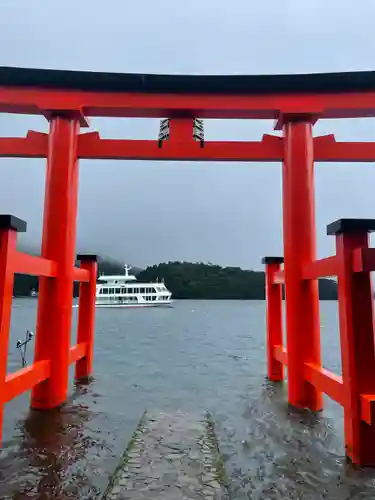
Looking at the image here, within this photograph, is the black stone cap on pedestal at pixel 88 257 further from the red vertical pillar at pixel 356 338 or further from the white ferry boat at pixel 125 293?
the white ferry boat at pixel 125 293

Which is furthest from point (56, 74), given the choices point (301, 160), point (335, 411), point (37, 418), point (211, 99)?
point (335, 411)

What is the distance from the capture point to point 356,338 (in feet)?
8.46

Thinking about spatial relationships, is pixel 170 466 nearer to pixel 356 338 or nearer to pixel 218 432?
pixel 218 432

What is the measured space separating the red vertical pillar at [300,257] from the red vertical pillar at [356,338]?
1.16 meters

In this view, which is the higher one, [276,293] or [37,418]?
[276,293]

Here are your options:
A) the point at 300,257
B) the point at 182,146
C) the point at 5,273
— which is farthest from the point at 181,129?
the point at 5,273

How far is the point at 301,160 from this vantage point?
13.6 ft

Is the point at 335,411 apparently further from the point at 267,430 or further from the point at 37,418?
the point at 37,418

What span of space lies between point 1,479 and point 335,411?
10.9 feet

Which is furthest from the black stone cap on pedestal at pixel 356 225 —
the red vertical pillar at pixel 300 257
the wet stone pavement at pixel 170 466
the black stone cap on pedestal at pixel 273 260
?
the black stone cap on pedestal at pixel 273 260

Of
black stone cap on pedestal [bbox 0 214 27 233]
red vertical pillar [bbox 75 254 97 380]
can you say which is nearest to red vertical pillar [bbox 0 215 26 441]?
black stone cap on pedestal [bbox 0 214 27 233]

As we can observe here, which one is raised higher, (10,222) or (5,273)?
(10,222)

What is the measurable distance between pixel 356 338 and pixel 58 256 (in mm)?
2968

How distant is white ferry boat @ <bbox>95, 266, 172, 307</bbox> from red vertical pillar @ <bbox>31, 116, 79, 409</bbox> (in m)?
34.5
